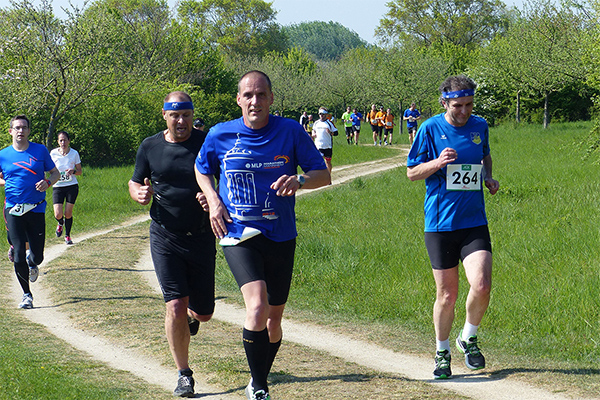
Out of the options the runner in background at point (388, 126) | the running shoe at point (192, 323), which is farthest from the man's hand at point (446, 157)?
the runner in background at point (388, 126)

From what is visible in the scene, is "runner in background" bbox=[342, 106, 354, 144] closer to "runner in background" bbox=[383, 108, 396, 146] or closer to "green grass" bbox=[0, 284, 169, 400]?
"runner in background" bbox=[383, 108, 396, 146]

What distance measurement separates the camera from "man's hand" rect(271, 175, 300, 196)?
4.78m

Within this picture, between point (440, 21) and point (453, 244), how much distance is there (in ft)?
257

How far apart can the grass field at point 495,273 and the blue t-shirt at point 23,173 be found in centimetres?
145

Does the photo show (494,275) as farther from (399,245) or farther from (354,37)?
(354,37)

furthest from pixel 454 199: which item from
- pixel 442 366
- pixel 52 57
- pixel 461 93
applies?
pixel 52 57

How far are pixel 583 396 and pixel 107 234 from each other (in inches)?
489

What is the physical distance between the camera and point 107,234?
16.0 m

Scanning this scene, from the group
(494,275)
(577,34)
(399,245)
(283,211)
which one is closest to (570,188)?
(399,245)

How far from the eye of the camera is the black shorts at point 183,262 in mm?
5629

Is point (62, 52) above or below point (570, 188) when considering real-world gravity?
above

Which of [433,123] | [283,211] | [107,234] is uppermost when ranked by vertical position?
[433,123]

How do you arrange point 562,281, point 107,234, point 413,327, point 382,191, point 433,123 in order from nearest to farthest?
point 433,123 → point 413,327 → point 562,281 → point 107,234 → point 382,191

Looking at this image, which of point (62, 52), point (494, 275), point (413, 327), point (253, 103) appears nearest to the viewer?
point (253, 103)
